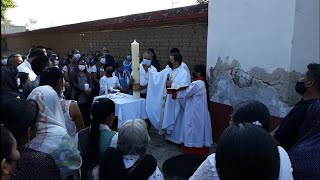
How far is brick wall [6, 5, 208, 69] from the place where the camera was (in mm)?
6379

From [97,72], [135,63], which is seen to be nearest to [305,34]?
[135,63]

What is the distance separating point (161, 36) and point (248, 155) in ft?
22.1

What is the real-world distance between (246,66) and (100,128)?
9.27ft

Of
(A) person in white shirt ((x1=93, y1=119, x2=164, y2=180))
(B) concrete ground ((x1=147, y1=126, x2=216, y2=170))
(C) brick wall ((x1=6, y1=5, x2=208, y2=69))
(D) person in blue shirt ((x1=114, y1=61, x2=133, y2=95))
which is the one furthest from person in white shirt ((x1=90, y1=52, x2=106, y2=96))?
(A) person in white shirt ((x1=93, y1=119, x2=164, y2=180))

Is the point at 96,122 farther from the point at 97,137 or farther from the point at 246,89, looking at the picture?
the point at 246,89

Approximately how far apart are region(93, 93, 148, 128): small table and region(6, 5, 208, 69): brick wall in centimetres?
186

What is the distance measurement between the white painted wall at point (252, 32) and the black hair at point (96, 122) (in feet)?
8.42

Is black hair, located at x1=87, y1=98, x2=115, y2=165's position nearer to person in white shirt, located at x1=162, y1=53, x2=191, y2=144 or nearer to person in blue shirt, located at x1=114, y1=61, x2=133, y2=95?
person in white shirt, located at x1=162, y1=53, x2=191, y2=144

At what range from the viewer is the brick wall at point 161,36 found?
20.9 feet

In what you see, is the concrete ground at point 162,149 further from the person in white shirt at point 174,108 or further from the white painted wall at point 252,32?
the white painted wall at point 252,32

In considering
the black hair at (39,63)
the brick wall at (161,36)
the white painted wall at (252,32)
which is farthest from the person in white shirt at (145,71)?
the black hair at (39,63)

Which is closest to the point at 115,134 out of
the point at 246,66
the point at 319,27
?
the point at 246,66

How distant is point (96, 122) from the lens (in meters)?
2.46

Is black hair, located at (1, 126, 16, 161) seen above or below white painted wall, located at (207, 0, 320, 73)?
below
